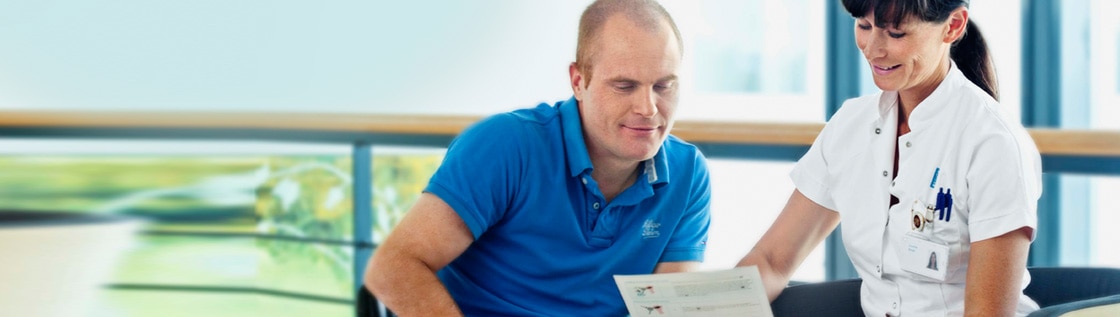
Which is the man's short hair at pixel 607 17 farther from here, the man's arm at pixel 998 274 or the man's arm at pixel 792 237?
the man's arm at pixel 998 274

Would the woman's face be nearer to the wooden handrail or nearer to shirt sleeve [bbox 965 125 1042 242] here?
shirt sleeve [bbox 965 125 1042 242]

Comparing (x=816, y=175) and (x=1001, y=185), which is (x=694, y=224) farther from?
(x=1001, y=185)

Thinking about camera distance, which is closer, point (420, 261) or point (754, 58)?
point (420, 261)

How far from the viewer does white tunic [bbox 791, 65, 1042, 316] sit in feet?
4.91

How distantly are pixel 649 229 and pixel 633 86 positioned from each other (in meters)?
0.26

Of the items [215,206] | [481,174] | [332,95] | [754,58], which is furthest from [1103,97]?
[332,95]

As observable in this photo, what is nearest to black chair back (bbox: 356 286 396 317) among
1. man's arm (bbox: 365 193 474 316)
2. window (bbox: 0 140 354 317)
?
man's arm (bbox: 365 193 474 316)

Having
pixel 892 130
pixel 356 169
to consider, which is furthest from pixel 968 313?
pixel 356 169

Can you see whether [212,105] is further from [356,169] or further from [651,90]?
[651,90]

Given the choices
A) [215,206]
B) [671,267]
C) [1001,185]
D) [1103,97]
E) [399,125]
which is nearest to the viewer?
[1001,185]

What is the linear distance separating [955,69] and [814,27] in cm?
382

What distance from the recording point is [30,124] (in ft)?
9.93

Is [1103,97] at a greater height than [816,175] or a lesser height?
lesser

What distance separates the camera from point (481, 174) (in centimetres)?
178
